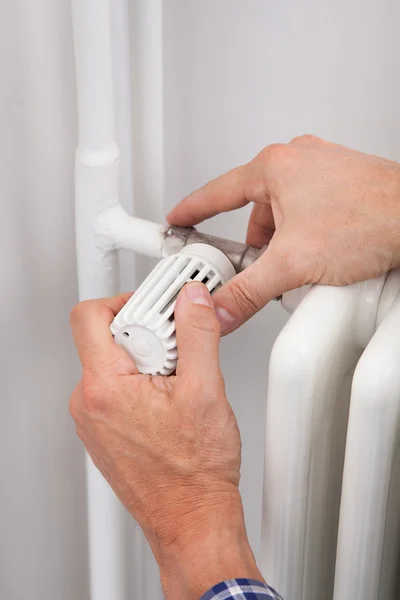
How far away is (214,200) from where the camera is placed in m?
0.60

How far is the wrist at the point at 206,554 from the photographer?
1.58 ft

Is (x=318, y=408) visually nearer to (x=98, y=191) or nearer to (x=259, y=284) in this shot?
(x=259, y=284)

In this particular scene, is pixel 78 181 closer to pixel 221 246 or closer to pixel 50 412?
pixel 221 246

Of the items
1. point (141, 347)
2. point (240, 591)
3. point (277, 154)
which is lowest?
point (240, 591)

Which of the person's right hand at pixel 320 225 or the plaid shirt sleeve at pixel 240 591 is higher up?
the person's right hand at pixel 320 225

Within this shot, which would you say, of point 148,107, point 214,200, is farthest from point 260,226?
point 148,107

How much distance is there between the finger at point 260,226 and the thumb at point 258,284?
9 centimetres

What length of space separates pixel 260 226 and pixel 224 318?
12cm

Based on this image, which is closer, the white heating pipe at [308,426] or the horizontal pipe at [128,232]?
the white heating pipe at [308,426]

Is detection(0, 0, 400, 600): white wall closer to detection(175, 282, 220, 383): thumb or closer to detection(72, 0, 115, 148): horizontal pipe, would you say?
detection(72, 0, 115, 148): horizontal pipe

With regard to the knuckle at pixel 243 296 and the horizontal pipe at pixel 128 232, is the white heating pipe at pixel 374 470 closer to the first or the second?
the knuckle at pixel 243 296

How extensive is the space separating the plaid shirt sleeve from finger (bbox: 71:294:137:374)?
0.15 meters

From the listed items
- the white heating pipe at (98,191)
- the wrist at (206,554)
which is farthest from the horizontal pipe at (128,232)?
the wrist at (206,554)

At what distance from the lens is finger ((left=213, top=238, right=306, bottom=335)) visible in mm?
517
